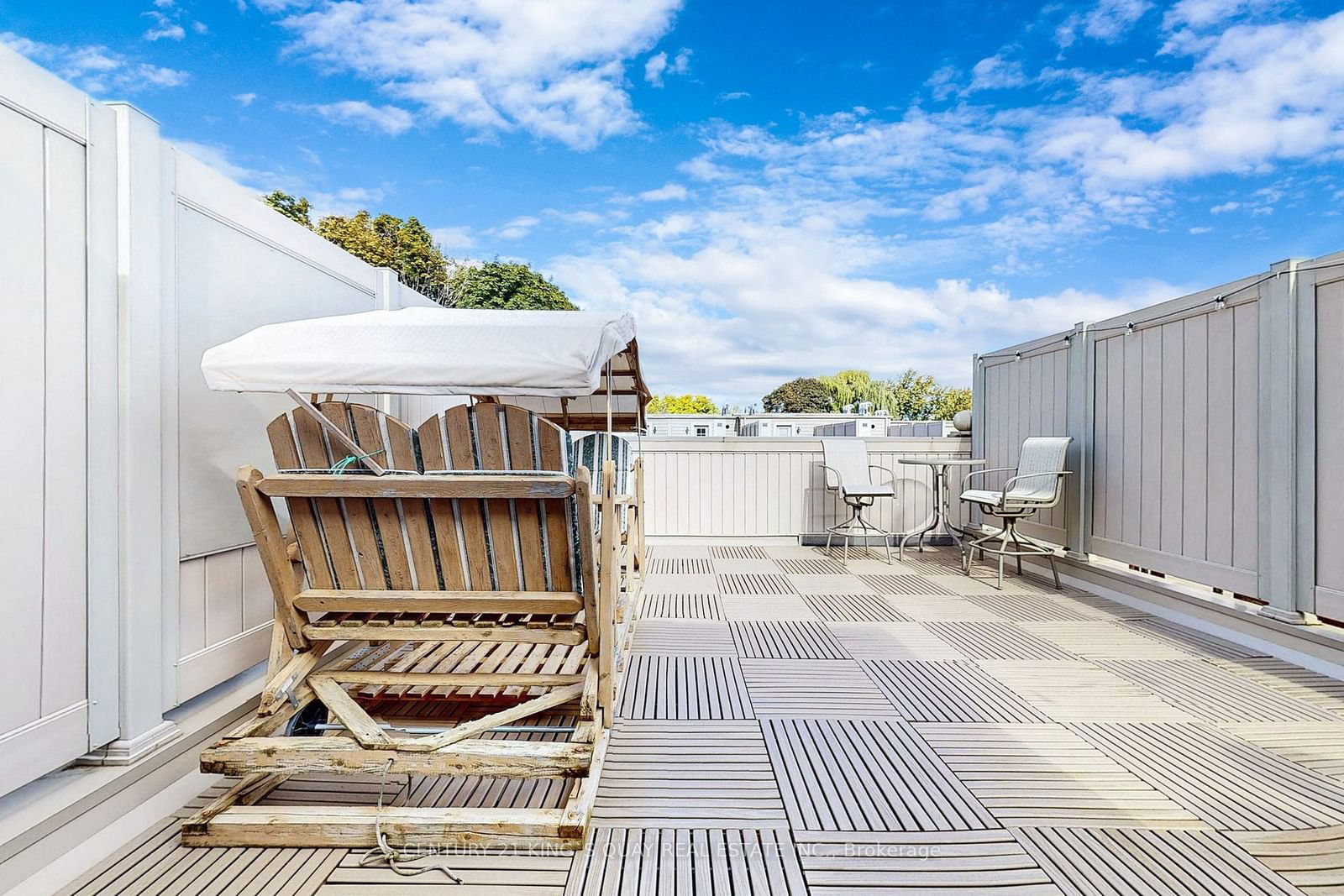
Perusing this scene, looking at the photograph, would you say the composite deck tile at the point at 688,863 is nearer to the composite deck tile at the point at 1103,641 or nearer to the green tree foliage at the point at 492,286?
the composite deck tile at the point at 1103,641

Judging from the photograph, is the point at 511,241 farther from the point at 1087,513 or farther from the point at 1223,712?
the point at 1223,712

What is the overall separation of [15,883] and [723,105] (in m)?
14.6

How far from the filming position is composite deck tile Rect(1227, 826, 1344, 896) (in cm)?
133

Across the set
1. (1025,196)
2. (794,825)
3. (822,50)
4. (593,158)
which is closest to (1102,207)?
(1025,196)

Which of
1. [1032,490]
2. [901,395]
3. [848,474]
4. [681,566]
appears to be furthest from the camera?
[901,395]

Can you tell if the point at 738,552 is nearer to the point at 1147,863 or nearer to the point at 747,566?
the point at 747,566

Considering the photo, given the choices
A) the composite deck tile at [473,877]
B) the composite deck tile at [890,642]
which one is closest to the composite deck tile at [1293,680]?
the composite deck tile at [890,642]

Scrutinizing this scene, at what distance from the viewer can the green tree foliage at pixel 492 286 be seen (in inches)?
939

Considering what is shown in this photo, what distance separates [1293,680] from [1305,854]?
62.8 inches

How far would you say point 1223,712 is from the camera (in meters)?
2.25

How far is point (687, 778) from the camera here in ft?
5.83

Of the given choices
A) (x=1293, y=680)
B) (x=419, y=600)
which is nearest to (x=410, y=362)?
(x=419, y=600)

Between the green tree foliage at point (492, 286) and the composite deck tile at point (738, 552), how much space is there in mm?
19642

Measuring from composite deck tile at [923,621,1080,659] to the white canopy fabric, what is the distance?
2.41 m
